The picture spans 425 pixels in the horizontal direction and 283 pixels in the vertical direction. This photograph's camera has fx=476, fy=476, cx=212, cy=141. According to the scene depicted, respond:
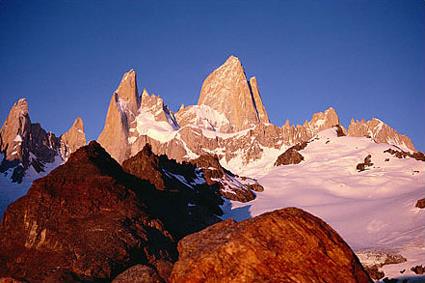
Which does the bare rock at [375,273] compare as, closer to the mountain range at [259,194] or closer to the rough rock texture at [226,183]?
A: the mountain range at [259,194]

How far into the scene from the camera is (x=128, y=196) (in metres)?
40.0

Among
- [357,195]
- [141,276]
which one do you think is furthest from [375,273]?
[357,195]

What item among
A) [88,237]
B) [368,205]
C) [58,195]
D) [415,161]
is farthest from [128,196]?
[415,161]

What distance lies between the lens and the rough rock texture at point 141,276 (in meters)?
13.3

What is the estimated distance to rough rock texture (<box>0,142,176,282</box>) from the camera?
93.4ft

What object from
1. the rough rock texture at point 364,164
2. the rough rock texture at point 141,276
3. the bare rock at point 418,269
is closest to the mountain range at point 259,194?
the rough rock texture at point 364,164

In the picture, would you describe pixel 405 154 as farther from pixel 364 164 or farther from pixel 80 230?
pixel 80 230

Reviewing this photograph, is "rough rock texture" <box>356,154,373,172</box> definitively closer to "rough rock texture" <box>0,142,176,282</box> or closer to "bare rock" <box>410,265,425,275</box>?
"bare rock" <box>410,265,425,275</box>

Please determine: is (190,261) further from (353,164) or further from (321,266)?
(353,164)

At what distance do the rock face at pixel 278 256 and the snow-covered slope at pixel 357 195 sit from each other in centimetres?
2371

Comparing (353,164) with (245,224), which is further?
(353,164)

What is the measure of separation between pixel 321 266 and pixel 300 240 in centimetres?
80

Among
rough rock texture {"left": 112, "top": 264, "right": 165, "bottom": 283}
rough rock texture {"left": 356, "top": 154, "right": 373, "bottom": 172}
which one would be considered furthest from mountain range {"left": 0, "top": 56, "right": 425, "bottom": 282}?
rough rock texture {"left": 112, "top": 264, "right": 165, "bottom": 283}

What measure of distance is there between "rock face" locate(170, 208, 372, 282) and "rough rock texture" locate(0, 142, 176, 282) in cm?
1410
